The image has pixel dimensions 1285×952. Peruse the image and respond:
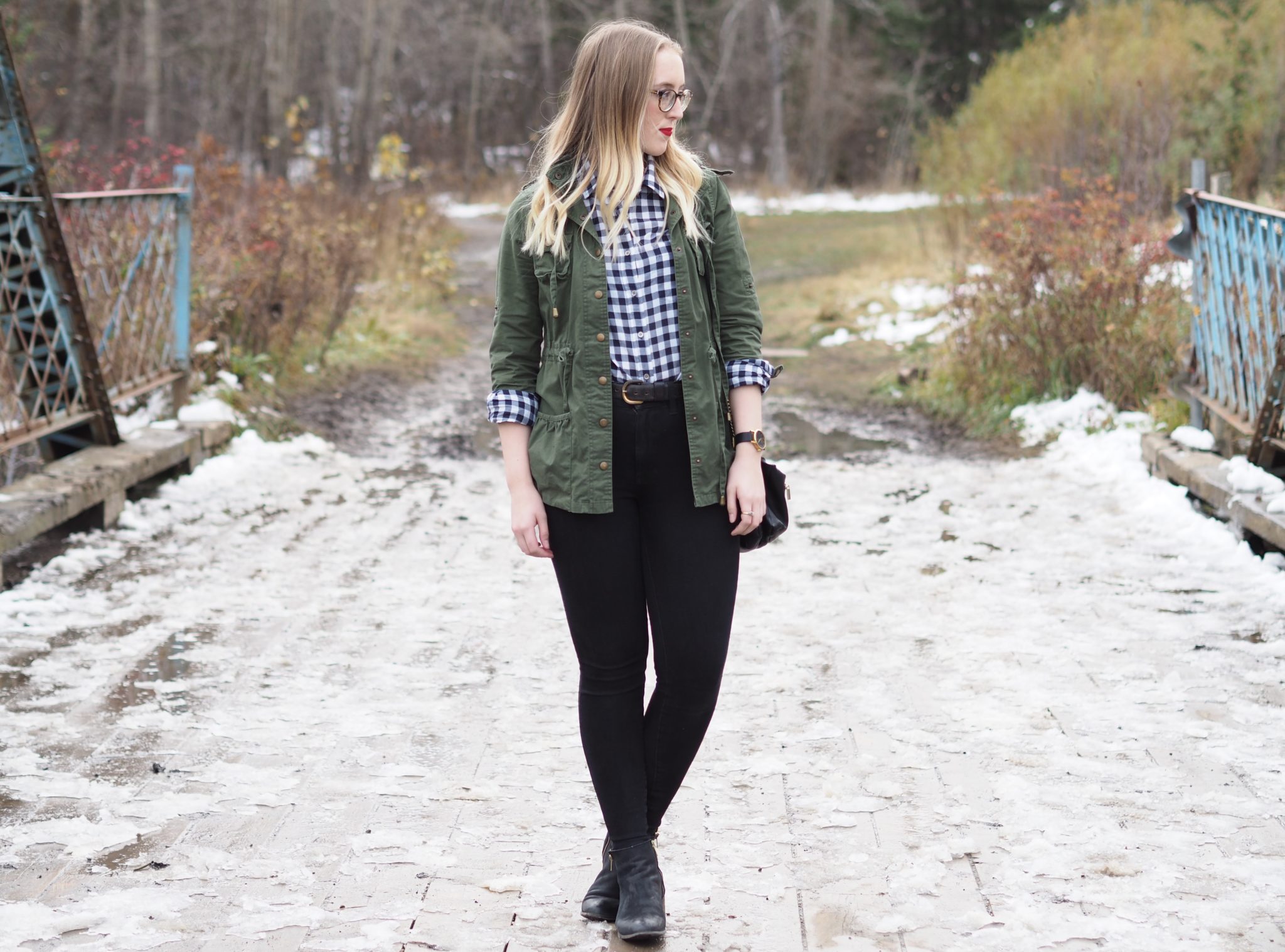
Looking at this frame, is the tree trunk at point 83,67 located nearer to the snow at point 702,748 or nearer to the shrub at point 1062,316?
the shrub at point 1062,316

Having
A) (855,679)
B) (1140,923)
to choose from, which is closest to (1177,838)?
(1140,923)

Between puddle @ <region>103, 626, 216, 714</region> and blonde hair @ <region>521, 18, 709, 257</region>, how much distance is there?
7.57ft

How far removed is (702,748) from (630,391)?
1625 mm

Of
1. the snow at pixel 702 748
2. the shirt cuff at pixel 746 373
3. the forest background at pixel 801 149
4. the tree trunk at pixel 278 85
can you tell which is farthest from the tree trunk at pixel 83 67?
the shirt cuff at pixel 746 373

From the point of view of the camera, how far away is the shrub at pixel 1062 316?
880 cm

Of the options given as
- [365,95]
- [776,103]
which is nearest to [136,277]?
[365,95]

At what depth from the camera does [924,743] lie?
4027 mm

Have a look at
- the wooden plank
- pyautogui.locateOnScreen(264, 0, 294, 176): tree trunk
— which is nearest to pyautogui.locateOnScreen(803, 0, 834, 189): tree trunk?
pyautogui.locateOnScreen(264, 0, 294, 176): tree trunk

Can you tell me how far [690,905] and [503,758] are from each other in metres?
1.03

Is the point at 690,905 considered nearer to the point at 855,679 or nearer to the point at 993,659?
the point at 855,679

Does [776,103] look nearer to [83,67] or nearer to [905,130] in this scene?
[905,130]

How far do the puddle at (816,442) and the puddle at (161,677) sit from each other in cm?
467

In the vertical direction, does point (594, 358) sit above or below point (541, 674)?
above

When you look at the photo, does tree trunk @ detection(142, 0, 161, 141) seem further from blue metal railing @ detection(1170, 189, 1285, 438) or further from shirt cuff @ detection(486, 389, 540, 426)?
shirt cuff @ detection(486, 389, 540, 426)
